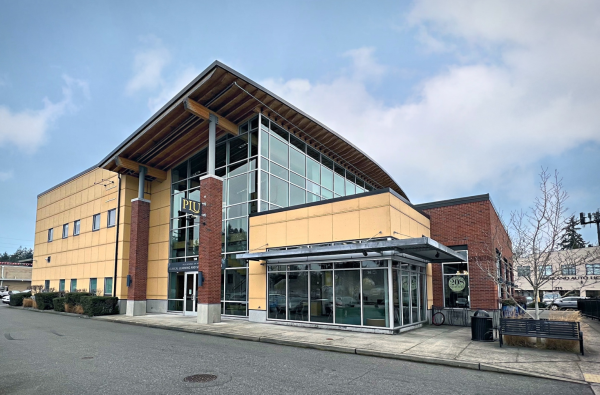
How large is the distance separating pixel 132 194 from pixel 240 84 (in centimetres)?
1284

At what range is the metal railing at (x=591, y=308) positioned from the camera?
→ 21.4 meters

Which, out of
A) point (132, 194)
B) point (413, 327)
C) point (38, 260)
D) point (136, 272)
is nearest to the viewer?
point (413, 327)

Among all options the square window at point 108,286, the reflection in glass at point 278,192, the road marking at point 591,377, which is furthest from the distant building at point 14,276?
the road marking at point 591,377

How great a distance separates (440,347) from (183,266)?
1564 cm

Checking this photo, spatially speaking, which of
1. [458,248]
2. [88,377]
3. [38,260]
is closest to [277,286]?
[458,248]

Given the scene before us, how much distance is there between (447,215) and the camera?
20516 mm

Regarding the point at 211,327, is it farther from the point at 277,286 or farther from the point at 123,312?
the point at 123,312

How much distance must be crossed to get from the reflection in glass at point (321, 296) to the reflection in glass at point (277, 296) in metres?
1.53

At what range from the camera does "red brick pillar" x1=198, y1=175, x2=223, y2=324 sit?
1877 cm

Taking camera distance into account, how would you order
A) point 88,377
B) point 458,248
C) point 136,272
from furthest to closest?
point 136,272 → point 458,248 → point 88,377

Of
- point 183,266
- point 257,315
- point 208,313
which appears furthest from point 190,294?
point 257,315

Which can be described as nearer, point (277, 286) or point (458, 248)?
point (277, 286)

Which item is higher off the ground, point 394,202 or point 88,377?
point 394,202

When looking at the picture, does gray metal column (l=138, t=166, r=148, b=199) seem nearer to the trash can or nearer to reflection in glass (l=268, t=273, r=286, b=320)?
reflection in glass (l=268, t=273, r=286, b=320)
